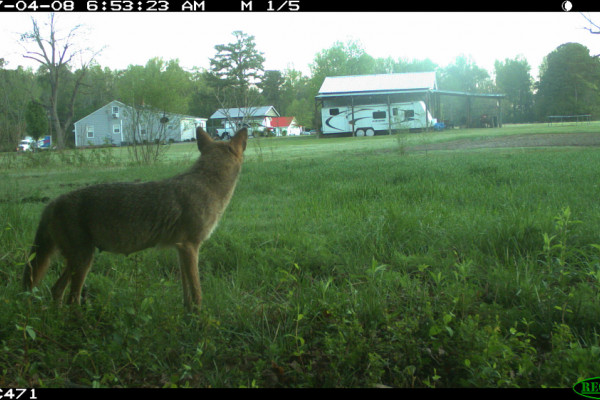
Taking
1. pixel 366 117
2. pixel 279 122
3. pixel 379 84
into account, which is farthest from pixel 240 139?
pixel 379 84

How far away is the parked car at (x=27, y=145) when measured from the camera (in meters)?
17.1

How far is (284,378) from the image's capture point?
297cm

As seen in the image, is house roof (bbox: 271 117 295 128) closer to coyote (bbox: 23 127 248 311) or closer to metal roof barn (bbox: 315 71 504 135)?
metal roof barn (bbox: 315 71 504 135)

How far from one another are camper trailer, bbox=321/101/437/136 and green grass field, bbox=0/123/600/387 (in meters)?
39.2

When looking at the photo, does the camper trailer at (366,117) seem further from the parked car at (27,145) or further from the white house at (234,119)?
the parked car at (27,145)

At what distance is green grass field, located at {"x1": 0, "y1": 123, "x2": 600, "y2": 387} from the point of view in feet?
9.71

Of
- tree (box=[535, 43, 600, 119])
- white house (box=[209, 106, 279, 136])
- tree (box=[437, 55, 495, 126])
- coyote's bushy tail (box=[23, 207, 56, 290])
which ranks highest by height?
tree (box=[437, 55, 495, 126])

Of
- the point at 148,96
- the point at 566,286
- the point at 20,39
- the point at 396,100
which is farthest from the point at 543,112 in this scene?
the point at 566,286

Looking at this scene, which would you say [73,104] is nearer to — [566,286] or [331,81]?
[566,286]

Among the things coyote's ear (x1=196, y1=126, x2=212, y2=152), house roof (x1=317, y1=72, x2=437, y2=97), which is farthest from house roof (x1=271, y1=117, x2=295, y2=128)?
coyote's ear (x1=196, y1=126, x2=212, y2=152)
